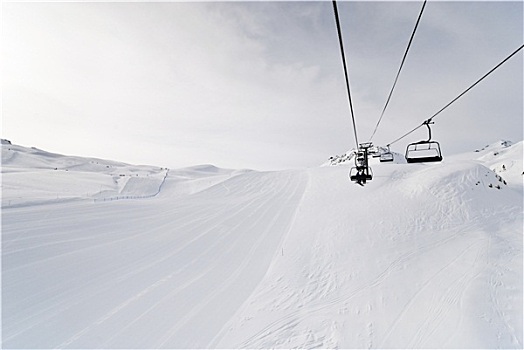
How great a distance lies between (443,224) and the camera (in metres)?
12.9

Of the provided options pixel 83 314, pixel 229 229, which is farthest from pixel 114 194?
pixel 83 314

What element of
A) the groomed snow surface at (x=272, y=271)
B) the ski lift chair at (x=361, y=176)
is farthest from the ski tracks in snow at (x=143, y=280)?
the ski lift chair at (x=361, y=176)

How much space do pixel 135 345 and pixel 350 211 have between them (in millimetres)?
12742

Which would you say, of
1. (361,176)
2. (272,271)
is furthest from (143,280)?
(361,176)

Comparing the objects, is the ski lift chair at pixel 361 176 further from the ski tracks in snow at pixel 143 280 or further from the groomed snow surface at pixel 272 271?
the ski tracks in snow at pixel 143 280

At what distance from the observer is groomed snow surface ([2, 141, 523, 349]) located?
20.9 feet

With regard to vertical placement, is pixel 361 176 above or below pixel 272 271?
above

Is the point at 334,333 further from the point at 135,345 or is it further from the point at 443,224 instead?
the point at 443,224

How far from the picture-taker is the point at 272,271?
375 inches

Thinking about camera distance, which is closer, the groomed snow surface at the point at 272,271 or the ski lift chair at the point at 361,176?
the groomed snow surface at the point at 272,271

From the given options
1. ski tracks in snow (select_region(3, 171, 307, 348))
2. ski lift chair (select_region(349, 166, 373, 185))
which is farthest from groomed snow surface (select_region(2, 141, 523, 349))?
ski lift chair (select_region(349, 166, 373, 185))

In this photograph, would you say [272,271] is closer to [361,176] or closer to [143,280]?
[143,280]

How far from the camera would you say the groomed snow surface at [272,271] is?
6379 mm

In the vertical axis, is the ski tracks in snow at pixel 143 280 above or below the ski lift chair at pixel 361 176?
below
